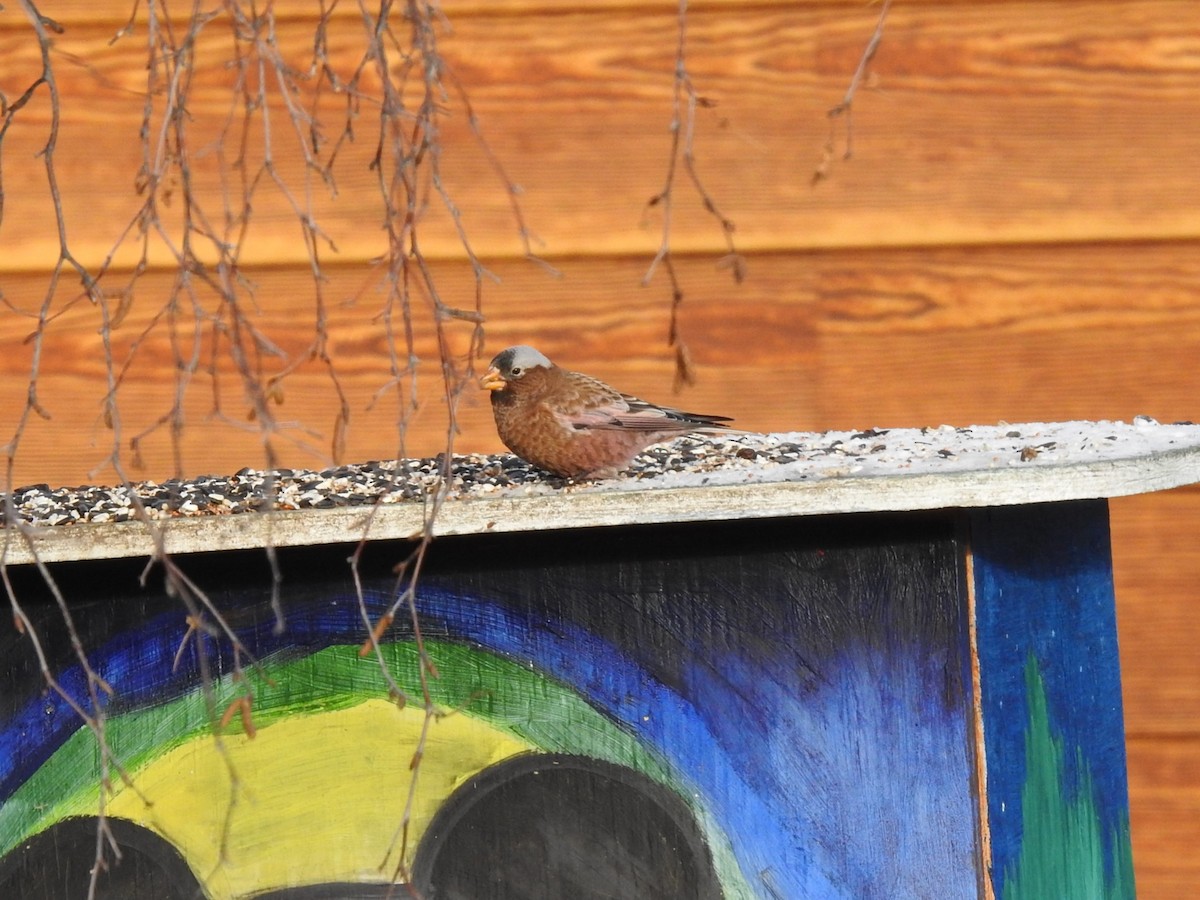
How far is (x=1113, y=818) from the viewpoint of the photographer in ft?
6.29

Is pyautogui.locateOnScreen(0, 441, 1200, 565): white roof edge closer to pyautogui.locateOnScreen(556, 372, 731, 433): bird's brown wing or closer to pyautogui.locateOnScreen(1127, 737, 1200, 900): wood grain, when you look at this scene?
pyautogui.locateOnScreen(556, 372, 731, 433): bird's brown wing

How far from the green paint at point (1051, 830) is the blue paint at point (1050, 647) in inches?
0.4

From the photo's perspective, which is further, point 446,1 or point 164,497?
point 446,1

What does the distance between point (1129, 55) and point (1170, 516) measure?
3.12 ft

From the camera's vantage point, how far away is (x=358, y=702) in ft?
5.87

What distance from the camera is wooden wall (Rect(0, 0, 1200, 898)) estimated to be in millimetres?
2951

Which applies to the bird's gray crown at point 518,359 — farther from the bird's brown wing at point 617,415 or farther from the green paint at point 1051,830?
the green paint at point 1051,830

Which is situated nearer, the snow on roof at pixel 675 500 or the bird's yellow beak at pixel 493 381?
the snow on roof at pixel 675 500

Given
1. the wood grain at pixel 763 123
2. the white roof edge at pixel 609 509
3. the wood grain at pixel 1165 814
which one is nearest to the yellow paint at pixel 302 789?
the white roof edge at pixel 609 509

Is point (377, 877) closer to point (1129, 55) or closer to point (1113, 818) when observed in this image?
point (1113, 818)

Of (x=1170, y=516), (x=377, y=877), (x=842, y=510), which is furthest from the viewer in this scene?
(x=1170, y=516)

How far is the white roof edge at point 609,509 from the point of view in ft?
5.35

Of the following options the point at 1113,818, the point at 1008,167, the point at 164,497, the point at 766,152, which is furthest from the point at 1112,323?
the point at 164,497

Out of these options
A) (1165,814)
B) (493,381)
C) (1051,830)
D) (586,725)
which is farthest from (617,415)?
(1165,814)
